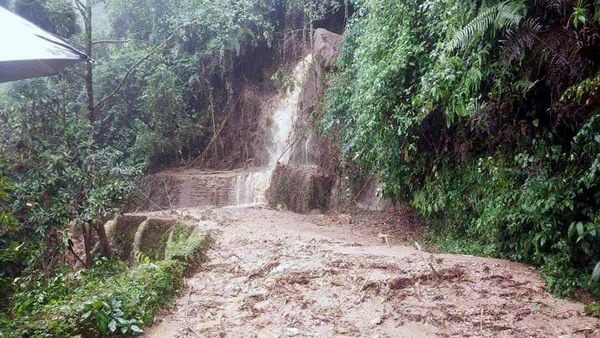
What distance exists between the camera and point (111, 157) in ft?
25.1

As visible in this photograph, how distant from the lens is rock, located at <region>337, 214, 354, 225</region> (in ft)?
30.2

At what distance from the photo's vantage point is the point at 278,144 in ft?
46.4

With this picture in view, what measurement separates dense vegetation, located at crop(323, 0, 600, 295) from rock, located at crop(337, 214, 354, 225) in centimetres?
Answer: 150

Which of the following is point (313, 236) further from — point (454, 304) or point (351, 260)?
point (454, 304)

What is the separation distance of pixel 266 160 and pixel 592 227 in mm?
11050

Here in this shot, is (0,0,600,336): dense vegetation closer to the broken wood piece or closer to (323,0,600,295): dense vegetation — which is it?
(323,0,600,295): dense vegetation

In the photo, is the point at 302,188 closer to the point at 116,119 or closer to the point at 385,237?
the point at 385,237

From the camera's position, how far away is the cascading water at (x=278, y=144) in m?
12.2

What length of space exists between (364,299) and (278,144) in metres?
10.3

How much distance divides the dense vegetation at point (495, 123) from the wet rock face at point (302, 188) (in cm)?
276

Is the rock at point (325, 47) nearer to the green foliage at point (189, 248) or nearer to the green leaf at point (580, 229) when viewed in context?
the green foliage at point (189, 248)

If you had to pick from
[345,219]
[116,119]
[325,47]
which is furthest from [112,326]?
[116,119]

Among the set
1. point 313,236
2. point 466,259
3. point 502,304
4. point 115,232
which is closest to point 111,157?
point 115,232

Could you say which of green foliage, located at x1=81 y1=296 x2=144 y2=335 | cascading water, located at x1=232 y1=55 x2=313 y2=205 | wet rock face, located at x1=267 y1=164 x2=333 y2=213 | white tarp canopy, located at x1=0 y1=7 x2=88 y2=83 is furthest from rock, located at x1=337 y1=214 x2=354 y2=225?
white tarp canopy, located at x1=0 y1=7 x2=88 y2=83
